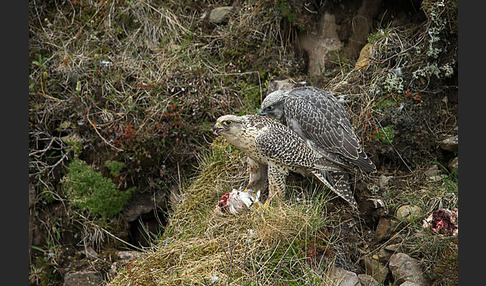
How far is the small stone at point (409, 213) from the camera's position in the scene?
5523 mm

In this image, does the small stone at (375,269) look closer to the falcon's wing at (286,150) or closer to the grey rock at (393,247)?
the grey rock at (393,247)

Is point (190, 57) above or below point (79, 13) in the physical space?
below

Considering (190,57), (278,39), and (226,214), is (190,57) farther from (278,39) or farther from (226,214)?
(226,214)

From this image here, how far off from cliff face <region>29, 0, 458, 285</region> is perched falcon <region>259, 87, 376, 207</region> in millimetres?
355

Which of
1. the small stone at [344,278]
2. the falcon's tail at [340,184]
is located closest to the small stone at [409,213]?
the falcon's tail at [340,184]

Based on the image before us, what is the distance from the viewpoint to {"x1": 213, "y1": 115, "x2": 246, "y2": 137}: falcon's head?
5.38 m

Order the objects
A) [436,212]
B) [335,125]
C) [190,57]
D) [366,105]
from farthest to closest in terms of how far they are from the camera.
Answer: [190,57] → [366,105] → [335,125] → [436,212]

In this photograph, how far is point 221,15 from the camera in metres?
7.73

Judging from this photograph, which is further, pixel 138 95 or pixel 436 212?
pixel 138 95

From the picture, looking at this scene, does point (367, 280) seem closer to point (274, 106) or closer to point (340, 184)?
point (340, 184)

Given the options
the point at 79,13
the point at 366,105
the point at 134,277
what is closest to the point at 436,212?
the point at 366,105

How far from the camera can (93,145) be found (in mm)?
7031

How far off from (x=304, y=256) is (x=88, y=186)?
295cm

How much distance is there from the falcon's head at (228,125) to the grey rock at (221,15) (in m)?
2.72
